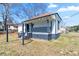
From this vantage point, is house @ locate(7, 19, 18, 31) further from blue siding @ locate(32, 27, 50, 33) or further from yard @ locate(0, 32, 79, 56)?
blue siding @ locate(32, 27, 50, 33)

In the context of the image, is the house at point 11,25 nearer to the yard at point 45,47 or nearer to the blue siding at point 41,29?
the yard at point 45,47

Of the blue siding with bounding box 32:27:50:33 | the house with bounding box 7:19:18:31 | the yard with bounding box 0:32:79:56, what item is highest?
the house with bounding box 7:19:18:31

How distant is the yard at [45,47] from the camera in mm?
3473

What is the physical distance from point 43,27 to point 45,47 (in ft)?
1.04

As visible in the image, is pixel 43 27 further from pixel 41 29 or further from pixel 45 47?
pixel 45 47

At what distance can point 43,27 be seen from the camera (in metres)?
3.54

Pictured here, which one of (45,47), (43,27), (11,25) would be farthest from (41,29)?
(11,25)

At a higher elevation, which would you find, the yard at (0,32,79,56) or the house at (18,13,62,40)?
the house at (18,13,62,40)

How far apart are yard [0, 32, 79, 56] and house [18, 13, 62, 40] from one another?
0.10m

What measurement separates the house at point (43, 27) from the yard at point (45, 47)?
0.31 ft

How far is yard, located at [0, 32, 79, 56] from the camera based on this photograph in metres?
3.47

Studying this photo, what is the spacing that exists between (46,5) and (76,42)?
2.45 feet

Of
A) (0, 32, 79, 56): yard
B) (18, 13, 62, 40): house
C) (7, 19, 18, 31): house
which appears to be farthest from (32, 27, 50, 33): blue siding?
(7, 19, 18, 31): house

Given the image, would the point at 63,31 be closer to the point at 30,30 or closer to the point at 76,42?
the point at 76,42
